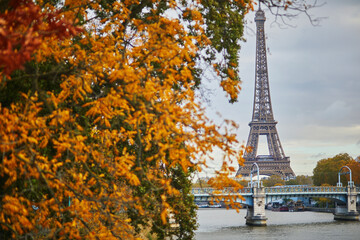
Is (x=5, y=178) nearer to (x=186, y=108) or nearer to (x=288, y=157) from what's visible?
(x=186, y=108)

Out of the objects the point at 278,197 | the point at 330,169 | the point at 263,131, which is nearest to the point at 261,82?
the point at 263,131

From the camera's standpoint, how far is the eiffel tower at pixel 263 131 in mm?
116125

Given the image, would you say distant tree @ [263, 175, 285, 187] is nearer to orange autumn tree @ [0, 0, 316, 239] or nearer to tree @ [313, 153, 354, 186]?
tree @ [313, 153, 354, 186]

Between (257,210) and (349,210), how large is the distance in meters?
14.7

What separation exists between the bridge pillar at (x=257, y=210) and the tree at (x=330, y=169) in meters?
37.5

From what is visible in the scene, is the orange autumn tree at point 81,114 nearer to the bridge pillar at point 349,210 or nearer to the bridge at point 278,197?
the bridge at point 278,197

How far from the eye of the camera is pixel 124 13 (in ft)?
28.4

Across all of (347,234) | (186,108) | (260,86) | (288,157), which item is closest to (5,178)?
(186,108)

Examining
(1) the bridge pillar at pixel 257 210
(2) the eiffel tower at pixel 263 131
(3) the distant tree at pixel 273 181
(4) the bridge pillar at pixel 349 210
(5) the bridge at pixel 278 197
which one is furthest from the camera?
(3) the distant tree at pixel 273 181

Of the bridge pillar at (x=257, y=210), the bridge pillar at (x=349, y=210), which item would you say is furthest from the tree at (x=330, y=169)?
the bridge pillar at (x=257, y=210)

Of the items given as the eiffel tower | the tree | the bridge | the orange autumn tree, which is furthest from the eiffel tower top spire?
the orange autumn tree

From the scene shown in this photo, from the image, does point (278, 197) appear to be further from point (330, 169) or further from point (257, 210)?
point (330, 169)

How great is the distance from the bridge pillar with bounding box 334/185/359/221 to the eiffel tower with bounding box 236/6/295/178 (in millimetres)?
41066

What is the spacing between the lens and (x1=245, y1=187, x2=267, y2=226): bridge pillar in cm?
5981
